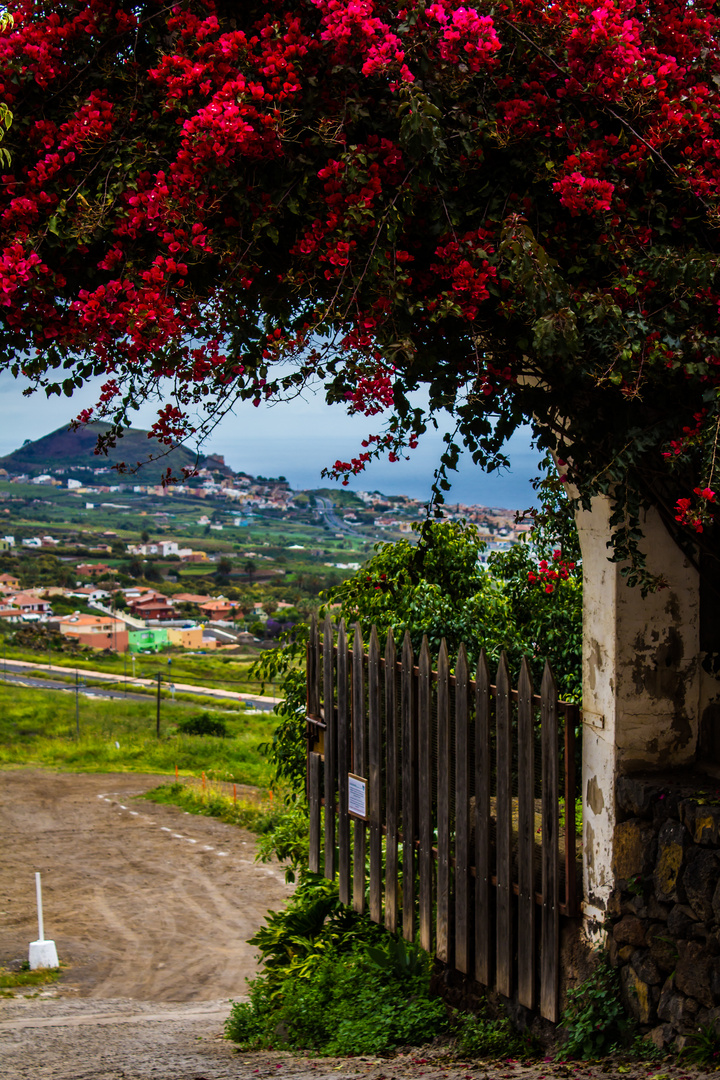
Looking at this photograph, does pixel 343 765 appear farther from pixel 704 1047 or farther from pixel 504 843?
pixel 704 1047

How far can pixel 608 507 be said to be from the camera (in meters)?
4.18

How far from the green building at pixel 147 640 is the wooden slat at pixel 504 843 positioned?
70.8m

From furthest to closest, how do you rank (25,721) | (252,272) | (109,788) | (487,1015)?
(25,721) < (109,788) < (487,1015) < (252,272)

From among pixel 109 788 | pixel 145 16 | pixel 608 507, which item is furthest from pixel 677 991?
pixel 109 788

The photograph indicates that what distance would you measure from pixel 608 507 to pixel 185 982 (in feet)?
32.5

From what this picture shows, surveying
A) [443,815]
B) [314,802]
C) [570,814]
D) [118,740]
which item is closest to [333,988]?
[314,802]

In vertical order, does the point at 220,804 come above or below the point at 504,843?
below

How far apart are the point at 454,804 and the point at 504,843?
45cm

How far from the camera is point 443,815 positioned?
5035 mm

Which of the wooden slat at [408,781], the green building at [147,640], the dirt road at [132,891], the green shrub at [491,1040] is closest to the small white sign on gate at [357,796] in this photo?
the wooden slat at [408,781]

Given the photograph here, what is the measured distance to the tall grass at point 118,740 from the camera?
30797 mm

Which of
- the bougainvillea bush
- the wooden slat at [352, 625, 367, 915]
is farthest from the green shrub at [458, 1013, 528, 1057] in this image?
the bougainvillea bush

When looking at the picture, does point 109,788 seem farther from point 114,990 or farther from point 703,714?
point 703,714

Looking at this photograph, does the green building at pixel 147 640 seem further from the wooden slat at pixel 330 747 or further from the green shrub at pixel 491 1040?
the green shrub at pixel 491 1040
